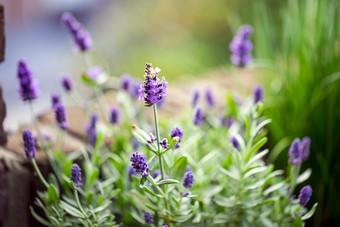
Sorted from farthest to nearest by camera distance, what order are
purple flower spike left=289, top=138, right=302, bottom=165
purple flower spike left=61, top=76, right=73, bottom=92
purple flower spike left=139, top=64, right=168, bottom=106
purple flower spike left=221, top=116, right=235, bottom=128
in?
purple flower spike left=221, top=116, right=235, bottom=128
purple flower spike left=61, top=76, right=73, bottom=92
purple flower spike left=289, top=138, right=302, bottom=165
purple flower spike left=139, top=64, right=168, bottom=106

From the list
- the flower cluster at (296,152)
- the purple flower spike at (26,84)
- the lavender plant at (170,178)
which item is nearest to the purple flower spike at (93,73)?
the lavender plant at (170,178)

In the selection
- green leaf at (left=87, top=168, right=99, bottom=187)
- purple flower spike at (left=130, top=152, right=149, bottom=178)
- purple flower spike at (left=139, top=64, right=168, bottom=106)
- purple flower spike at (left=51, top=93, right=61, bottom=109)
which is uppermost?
purple flower spike at (left=51, top=93, right=61, bottom=109)

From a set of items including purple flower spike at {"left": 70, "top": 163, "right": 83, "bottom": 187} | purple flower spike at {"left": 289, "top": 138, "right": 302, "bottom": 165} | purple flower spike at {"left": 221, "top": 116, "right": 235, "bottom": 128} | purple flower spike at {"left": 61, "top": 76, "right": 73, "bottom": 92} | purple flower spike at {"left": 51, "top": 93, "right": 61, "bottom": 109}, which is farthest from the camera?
purple flower spike at {"left": 221, "top": 116, "right": 235, "bottom": 128}

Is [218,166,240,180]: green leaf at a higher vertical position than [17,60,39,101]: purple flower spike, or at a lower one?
lower

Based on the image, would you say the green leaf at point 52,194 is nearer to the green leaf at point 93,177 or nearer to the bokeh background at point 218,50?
the green leaf at point 93,177

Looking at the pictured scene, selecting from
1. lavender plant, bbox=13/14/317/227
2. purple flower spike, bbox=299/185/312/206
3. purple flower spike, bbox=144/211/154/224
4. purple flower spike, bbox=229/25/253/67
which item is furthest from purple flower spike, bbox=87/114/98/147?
purple flower spike, bbox=299/185/312/206

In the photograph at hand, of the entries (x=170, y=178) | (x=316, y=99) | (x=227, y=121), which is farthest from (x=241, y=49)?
(x=170, y=178)

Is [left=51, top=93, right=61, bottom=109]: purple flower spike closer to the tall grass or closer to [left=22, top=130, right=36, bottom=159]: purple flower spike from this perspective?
[left=22, top=130, right=36, bottom=159]: purple flower spike

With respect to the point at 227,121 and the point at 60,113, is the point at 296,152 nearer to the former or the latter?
the point at 227,121
